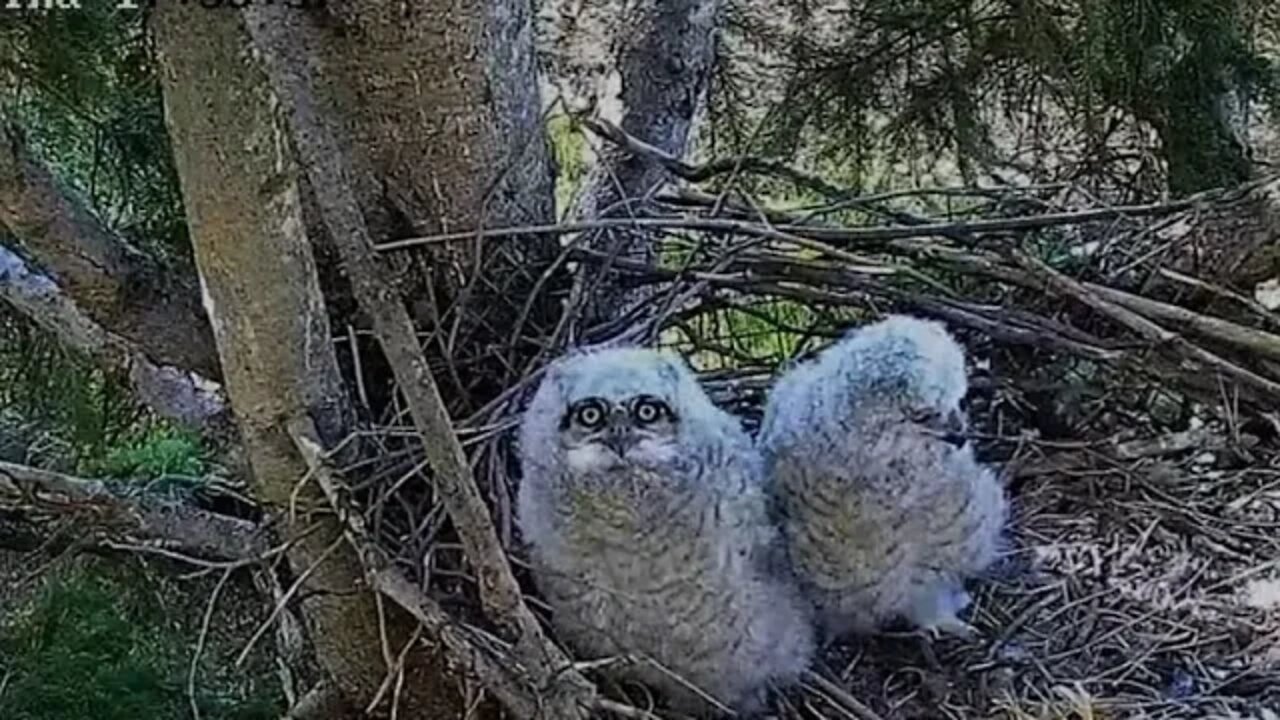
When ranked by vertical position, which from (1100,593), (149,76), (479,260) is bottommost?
(1100,593)

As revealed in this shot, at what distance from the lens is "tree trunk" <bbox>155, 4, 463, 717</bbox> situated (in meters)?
1.25

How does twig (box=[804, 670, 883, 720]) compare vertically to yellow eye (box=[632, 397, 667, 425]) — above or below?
below

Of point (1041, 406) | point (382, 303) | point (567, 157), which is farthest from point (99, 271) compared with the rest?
point (567, 157)

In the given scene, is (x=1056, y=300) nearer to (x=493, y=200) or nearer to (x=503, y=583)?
(x=493, y=200)

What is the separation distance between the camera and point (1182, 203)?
170 cm

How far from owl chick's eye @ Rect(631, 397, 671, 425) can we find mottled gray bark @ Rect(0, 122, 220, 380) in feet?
1.32

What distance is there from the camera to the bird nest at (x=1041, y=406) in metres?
1.49

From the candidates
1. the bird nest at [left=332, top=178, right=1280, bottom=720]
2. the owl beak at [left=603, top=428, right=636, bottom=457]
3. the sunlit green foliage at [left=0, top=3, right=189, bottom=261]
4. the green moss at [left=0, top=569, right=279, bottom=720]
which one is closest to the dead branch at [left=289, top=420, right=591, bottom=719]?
the bird nest at [left=332, top=178, right=1280, bottom=720]

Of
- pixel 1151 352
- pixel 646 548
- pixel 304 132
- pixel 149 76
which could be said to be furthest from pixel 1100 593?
pixel 149 76

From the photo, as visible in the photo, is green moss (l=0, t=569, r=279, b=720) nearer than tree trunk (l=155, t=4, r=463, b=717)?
No

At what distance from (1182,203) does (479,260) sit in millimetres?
627

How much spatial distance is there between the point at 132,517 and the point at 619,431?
413 mm

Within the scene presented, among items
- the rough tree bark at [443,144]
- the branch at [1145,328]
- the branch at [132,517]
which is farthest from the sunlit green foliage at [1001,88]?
the branch at [132,517]

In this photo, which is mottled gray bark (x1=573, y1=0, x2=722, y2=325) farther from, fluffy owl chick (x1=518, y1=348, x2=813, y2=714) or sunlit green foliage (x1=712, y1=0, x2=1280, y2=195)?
fluffy owl chick (x1=518, y1=348, x2=813, y2=714)
